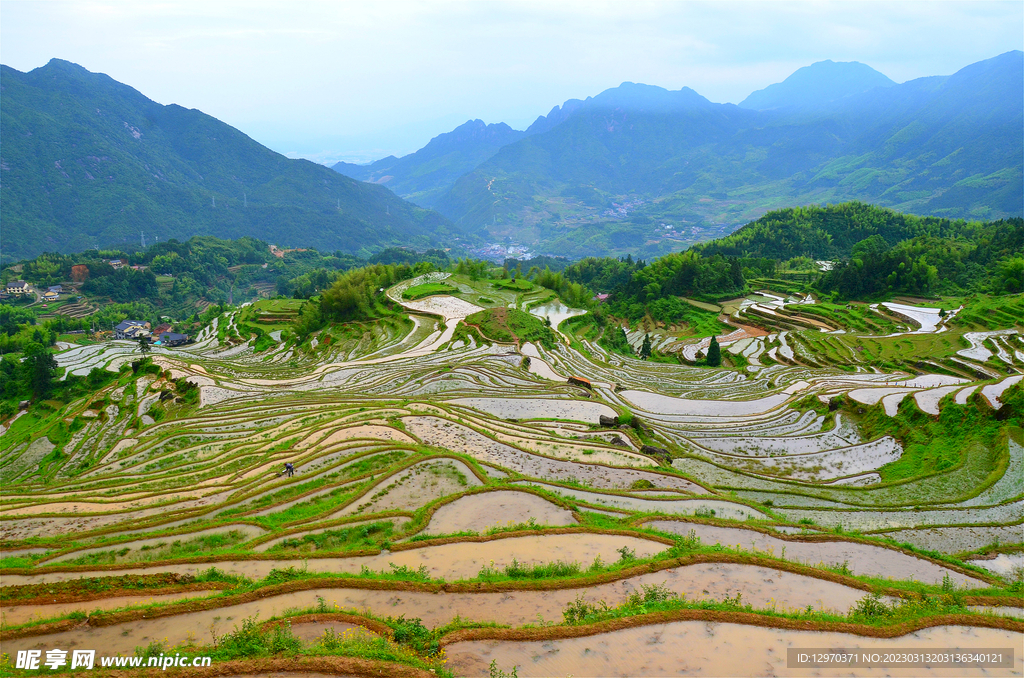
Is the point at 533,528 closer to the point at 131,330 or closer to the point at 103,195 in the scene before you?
the point at 131,330

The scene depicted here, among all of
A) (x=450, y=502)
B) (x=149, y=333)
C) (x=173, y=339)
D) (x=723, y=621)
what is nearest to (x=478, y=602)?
(x=723, y=621)

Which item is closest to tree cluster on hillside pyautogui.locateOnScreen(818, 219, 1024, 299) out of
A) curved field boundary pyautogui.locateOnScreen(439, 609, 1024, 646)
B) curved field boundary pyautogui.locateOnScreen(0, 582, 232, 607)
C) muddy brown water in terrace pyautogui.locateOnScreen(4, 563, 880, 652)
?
curved field boundary pyautogui.locateOnScreen(439, 609, 1024, 646)

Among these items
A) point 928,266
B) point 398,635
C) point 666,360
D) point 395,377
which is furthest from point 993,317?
point 398,635

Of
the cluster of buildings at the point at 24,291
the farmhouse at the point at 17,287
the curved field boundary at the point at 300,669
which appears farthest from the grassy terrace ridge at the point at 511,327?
the farmhouse at the point at 17,287

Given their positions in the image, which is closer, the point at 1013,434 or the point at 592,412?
the point at 1013,434

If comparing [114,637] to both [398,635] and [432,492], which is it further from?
[432,492]

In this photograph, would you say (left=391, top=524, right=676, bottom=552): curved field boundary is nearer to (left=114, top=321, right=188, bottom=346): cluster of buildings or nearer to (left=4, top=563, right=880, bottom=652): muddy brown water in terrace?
(left=4, top=563, right=880, bottom=652): muddy brown water in terrace
